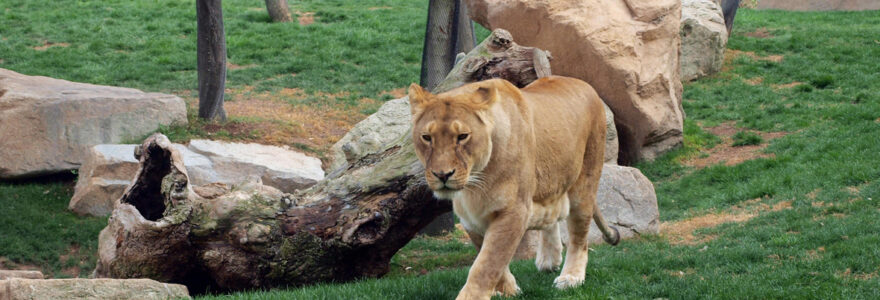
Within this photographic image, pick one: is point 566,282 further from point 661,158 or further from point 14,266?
point 661,158

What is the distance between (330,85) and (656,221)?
9.45 metres

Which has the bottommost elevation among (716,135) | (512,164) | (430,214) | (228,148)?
(716,135)

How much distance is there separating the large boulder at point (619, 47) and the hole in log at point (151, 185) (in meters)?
8.71

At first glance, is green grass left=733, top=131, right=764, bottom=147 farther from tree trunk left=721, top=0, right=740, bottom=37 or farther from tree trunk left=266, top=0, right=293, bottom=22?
tree trunk left=266, top=0, right=293, bottom=22

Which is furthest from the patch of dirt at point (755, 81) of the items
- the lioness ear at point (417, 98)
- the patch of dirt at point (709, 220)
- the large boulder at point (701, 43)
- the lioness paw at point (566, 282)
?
the lioness ear at point (417, 98)

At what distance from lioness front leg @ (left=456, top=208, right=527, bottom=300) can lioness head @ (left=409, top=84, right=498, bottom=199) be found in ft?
1.29

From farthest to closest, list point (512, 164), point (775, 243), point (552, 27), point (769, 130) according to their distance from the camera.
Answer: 1. point (769, 130)
2. point (552, 27)
3. point (775, 243)
4. point (512, 164)

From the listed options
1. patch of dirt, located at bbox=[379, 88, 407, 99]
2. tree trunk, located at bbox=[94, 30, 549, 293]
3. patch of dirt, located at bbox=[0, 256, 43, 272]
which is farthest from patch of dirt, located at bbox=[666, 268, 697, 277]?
patch of dirt, located at bbox=[379, 88, 407, 99]

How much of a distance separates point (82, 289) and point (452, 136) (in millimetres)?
3465

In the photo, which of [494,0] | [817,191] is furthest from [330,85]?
[817,191]

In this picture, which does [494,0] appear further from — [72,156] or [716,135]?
[72,156]

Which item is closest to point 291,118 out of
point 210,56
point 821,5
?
point 210,56

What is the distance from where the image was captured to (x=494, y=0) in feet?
52.8

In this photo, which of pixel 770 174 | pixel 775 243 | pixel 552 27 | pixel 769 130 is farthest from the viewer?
pixel 769 130
